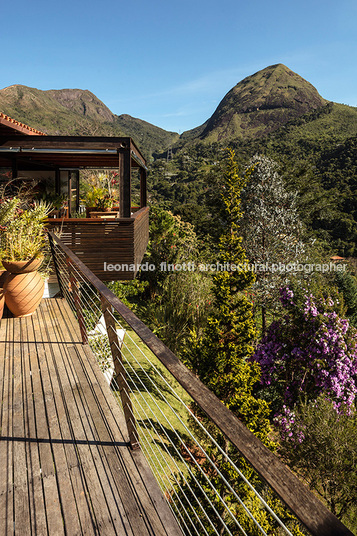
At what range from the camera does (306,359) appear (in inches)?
386

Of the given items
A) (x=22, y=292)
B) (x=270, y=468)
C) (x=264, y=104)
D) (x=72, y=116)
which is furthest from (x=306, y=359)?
(x=264, y=104)

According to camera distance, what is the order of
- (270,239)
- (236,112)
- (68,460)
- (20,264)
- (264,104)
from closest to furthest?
(68,460) → (20,264) → (270,239) → (264,104) → (236,112)

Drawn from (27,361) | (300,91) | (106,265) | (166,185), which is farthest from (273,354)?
(300,91)

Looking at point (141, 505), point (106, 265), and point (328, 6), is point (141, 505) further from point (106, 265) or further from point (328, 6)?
point (328, 6)

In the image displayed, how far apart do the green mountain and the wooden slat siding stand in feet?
113

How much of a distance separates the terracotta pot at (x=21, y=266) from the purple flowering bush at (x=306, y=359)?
760 cm

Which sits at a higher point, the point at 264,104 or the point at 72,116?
the point at 264,104

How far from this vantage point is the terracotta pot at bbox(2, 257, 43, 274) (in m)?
3.94

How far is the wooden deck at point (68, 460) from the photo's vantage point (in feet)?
5.42

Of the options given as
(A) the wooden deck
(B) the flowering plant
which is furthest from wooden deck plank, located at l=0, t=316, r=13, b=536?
(B) the flowering plant

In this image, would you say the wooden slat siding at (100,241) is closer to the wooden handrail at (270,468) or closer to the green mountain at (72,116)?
the wooden handrail at (270,468)

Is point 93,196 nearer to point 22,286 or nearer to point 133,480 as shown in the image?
point 22,286

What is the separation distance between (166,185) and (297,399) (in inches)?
2219

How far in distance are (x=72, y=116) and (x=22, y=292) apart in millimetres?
100635
